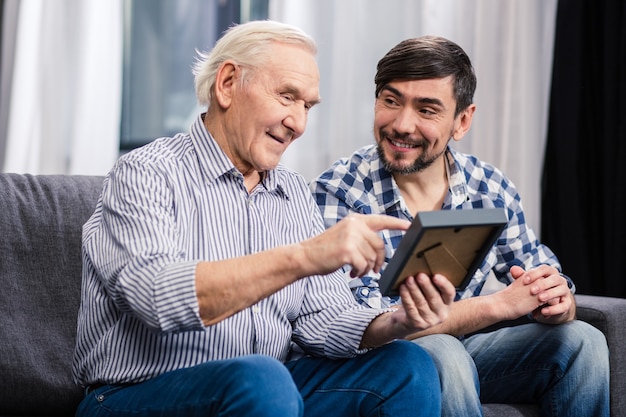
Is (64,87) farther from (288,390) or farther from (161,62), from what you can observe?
(288,390)

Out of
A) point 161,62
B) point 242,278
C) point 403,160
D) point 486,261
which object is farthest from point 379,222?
point 161,62

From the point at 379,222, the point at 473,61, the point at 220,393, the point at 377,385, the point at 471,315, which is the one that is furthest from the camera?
the point at 473,61

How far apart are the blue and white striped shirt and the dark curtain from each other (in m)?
1.33

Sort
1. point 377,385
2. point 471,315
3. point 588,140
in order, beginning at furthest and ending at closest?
point 588,140 → point 471,315 → point 377,385

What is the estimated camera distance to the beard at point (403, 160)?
204 cm

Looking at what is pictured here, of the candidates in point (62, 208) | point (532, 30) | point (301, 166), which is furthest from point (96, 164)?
point (532, 30)

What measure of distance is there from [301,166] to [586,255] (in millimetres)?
1011

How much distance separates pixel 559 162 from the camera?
9.51ft

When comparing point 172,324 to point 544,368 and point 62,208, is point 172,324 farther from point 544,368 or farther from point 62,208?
point 544,368

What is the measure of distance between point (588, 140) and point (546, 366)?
1.19 metres

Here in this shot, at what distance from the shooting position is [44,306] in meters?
1.89

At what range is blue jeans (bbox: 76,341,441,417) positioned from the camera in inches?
51.5

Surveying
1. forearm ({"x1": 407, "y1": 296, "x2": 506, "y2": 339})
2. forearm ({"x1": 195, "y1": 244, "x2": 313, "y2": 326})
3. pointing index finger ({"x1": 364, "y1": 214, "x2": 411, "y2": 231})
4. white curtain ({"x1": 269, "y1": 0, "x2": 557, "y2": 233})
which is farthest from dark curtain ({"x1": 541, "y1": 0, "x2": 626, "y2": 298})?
forearm ({"x1": 195, "y1": 244, "x2": 313, "y2": 326})

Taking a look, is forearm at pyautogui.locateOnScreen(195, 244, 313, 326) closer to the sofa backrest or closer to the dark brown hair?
the sofa backrest
